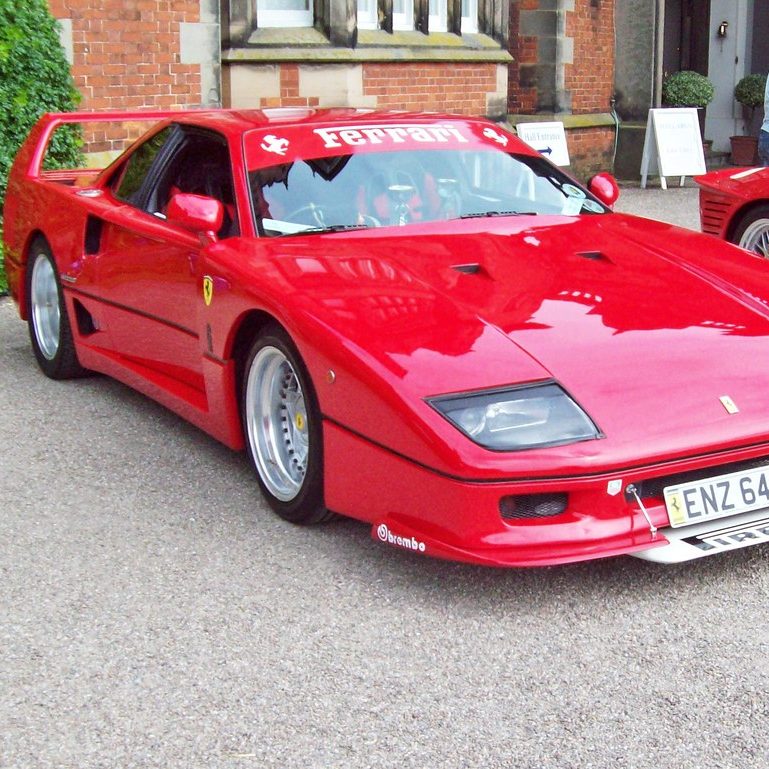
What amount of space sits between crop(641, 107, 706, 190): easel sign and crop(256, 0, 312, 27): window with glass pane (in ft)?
17.6

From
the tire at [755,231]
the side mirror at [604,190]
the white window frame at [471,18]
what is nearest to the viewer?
the side mirror at [604,190]

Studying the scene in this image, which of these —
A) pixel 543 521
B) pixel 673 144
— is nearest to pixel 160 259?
pixel 543 521

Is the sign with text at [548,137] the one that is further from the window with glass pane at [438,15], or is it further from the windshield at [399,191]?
the windshield at [399,191]

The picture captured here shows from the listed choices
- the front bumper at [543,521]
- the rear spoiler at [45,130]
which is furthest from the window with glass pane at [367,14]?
the front bumper at [543,521]

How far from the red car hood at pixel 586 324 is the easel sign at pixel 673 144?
12062 mm

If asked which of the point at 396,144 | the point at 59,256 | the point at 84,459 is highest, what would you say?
the point at 396,144

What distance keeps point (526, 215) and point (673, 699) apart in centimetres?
244

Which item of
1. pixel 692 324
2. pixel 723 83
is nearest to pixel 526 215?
pixel 692 324

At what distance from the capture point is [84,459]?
17.9ft

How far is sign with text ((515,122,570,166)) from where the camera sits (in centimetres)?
1520

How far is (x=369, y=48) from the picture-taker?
13.4m

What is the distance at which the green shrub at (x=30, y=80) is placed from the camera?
9039 mm

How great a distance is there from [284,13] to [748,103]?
968 cm

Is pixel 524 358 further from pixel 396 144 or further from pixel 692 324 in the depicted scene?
pixel 396 144
